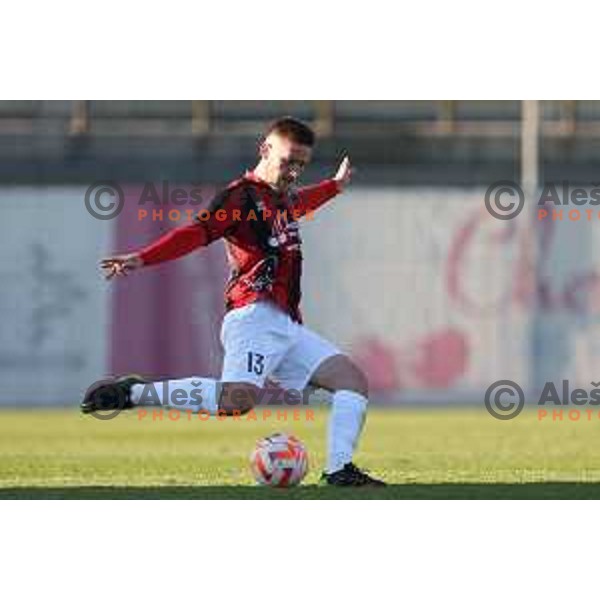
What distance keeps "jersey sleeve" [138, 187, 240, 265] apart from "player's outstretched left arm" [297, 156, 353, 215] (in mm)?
512

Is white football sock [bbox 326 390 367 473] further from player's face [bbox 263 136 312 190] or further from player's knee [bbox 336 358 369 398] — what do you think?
player's face [bbox 263 136 312 190]

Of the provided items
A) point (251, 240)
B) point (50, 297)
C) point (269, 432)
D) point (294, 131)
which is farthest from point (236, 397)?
point (50, 297)

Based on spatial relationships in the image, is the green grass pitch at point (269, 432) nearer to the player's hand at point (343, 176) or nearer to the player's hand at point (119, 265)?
the player's hand at point (119, 265)

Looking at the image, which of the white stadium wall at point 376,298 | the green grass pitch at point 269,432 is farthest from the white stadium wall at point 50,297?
the green grass pitch at point 269,432

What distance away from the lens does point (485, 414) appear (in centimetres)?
1823

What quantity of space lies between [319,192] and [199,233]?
3.01ft

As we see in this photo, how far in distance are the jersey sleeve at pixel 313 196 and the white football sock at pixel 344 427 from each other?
38.8 inches

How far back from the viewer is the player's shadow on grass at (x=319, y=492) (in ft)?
26.9

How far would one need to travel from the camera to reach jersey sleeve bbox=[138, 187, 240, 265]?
8.59 metres

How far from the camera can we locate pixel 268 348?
868 cm

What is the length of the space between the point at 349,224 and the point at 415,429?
618 centimetres

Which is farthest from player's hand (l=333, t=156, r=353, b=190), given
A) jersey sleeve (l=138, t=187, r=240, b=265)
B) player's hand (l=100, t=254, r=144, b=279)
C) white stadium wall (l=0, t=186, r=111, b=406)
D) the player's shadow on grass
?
white stadium wall (l=0, t=186, r=111, b=406)

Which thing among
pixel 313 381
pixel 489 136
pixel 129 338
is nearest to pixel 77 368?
pixel 129 338

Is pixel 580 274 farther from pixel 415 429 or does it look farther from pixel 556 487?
pixel 556 487
